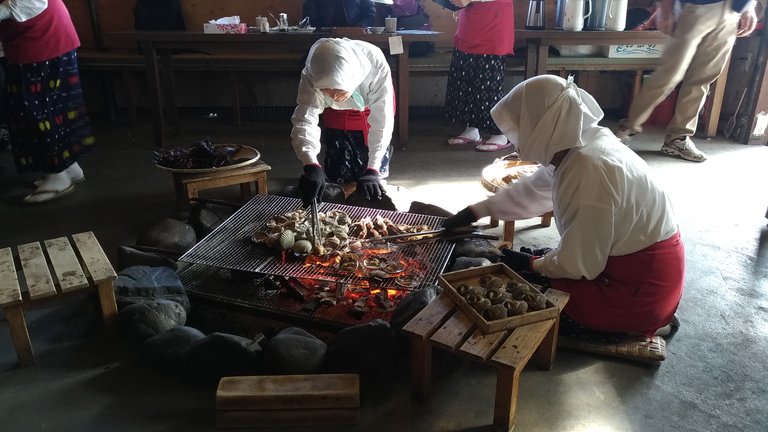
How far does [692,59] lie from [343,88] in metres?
3.92

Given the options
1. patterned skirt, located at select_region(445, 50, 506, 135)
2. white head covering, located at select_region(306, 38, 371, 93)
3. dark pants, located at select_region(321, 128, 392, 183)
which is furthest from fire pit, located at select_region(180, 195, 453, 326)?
patterned skirt, located at select_region(445, 50, 506, 135)

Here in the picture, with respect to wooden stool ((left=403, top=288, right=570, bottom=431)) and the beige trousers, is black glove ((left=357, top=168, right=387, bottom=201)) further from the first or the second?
the beige trousers

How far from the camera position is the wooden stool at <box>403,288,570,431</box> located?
7.06ft

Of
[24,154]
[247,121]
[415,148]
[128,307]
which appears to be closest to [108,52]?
[247,121]

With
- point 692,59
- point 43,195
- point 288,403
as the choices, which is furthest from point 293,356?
point 692,59

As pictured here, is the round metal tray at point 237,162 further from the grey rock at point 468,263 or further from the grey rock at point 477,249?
the grey rock at point 468,263

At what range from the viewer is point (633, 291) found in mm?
2570

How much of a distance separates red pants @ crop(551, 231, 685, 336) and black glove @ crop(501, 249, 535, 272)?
263 millimetres

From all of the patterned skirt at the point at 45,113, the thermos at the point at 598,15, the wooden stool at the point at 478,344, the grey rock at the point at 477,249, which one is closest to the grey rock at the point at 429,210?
the grey rock at the point at 477,249

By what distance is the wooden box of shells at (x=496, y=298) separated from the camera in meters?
2.31

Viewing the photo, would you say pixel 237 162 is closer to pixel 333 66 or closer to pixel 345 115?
pixel 345 115

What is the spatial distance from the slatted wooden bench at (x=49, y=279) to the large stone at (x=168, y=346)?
1.13ft

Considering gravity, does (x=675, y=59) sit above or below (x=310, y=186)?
above

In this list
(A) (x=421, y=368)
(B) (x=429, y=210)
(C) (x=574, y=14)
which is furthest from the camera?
(C) (x=574, y=14)
